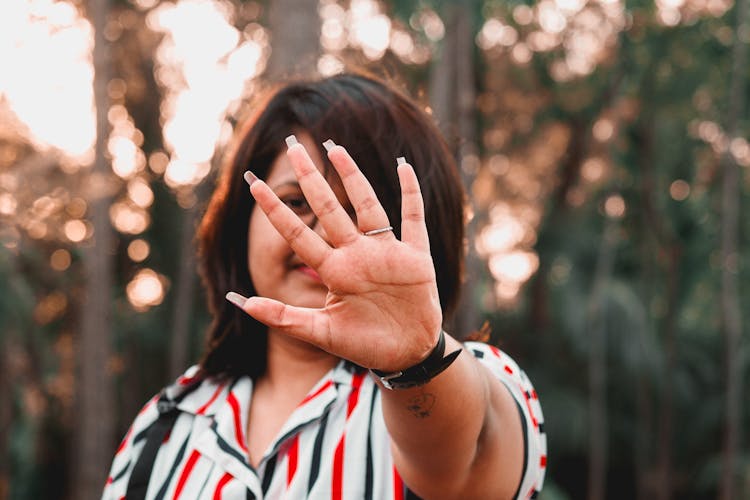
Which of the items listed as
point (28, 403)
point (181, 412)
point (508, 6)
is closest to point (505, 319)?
point (508, 6)

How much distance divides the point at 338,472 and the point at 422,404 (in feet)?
0.94

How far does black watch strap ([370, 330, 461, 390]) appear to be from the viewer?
1.05 metres

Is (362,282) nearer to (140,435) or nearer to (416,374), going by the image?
(416,374)

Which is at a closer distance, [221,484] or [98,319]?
[221,484]

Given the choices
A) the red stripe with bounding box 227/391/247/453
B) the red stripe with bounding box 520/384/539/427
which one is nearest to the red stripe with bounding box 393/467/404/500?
the red stripe with bounding box 520/384/539/427

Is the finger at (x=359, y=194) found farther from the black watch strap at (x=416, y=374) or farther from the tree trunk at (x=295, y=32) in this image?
the tree trunk at (x=295, y=32)

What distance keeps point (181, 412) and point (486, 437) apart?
76 centimetres

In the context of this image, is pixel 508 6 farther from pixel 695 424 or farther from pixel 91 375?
pixel 695 424

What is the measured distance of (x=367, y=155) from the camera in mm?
1404

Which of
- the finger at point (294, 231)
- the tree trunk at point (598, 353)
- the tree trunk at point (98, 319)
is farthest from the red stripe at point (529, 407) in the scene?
the tree trunk at point (598, 353)

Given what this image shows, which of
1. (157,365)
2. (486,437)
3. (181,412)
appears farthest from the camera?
(157,365)

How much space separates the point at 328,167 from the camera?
1403mm

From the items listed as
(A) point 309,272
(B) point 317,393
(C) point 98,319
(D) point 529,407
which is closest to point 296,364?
(B) point 317,393

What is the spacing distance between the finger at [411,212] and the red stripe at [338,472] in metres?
0.45
